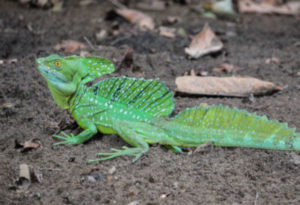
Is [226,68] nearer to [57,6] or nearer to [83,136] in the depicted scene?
[83,136]

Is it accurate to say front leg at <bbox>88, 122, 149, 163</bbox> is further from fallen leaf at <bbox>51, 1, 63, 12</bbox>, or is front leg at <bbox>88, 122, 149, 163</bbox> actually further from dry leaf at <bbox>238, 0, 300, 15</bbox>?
dry leaf at <bbox>238, 0, 300, 15</bbox>

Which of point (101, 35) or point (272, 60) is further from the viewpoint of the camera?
point (101, 35)

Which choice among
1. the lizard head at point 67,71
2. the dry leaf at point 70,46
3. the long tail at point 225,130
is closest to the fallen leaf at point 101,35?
the dry leaf at point 70,46

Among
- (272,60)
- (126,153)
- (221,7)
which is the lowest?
(221,7)

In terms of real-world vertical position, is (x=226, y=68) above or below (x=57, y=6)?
below

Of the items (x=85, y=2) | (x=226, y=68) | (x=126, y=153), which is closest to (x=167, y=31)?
(x=226, y=68)

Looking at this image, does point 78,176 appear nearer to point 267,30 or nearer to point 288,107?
point 288,107

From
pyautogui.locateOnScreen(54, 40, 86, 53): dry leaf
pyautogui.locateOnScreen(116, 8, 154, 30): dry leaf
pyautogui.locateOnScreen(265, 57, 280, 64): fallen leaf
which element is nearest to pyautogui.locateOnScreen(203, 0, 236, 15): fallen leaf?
pyautogui.locateOnScreen(116, 8, 154, 30): dry leaf

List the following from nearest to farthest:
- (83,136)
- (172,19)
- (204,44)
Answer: (83,136), (204,44), (172,19)
